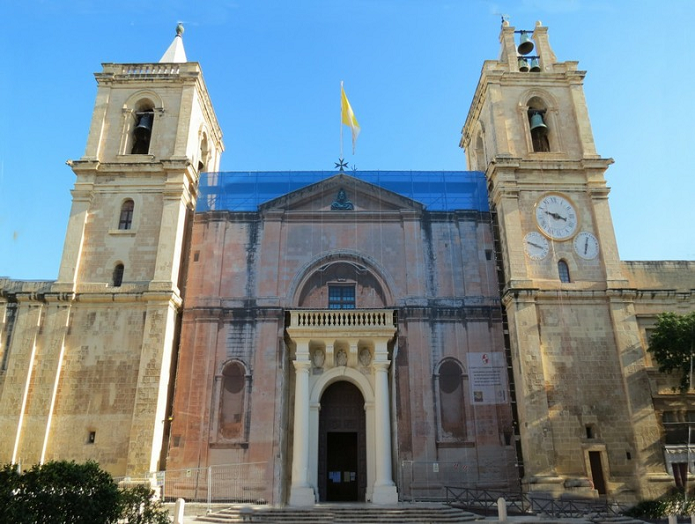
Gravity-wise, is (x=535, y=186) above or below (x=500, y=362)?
above

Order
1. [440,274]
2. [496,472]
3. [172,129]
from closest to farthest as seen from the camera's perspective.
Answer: [496,472] → [440,274] → [172,129]

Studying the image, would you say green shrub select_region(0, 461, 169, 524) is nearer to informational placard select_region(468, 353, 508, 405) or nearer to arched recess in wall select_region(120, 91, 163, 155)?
informational placard select_region(468, 353, 508, 405)

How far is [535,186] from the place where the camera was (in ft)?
79.5

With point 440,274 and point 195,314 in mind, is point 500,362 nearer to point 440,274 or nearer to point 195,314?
point 440,274

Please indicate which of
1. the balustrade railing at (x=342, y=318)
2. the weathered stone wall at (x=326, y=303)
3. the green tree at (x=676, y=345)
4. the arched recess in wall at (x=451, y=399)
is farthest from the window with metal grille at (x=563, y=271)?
the balustrade railing at (x=342, y=318)

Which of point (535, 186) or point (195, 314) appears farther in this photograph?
point (535, 186)

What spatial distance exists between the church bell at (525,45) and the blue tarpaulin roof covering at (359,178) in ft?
25.6

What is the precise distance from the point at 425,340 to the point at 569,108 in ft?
42.3

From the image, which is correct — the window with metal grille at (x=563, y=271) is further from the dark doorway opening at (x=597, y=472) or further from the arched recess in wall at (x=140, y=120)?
the arched recess in wall at (x=140, y=120)

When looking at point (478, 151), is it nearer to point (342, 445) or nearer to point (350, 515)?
point (342, 445)

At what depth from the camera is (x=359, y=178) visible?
25.3 meters

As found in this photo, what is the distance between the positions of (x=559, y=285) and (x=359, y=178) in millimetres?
9492

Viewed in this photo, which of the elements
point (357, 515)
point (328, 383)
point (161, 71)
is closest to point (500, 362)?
point (328, 383)

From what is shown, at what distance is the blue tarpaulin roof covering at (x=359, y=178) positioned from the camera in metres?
24.8
